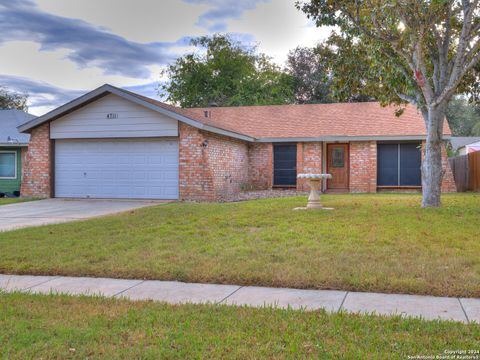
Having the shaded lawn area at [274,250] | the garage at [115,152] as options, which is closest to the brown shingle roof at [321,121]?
the garage at [115,152]

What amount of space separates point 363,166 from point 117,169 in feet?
33.6

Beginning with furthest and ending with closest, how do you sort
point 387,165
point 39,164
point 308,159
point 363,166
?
point 308,159
point 387,165
point 363,166
point 39,164

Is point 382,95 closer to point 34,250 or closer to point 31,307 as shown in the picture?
point 34,250

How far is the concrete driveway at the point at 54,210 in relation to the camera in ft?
34.7

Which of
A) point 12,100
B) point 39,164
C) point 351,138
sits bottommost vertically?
→ point 39,164

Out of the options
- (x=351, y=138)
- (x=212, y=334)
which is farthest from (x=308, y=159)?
(x=212, y=334)

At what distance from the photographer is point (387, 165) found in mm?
19656

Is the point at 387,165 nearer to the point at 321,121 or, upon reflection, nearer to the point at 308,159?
the point at 308,159

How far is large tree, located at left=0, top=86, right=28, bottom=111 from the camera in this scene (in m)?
41.7

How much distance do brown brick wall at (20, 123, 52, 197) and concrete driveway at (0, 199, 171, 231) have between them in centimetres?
95

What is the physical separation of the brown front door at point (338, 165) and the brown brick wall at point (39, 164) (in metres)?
11.7

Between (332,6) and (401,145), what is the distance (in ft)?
30.0

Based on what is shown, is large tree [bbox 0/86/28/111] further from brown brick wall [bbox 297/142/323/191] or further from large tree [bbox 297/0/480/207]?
large tree [bbox 297/0/480/207]

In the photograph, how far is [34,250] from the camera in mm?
6875
